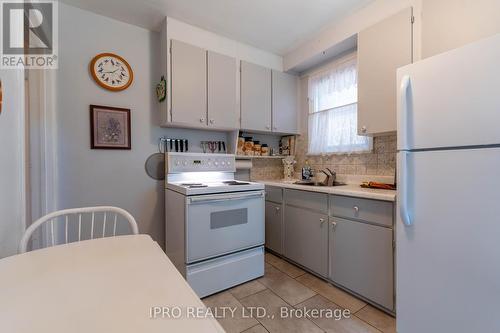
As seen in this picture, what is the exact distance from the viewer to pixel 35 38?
1730 mm

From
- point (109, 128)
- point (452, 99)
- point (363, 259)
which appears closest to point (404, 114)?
point (452, 99)

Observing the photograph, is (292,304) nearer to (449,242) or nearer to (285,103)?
(449,242)

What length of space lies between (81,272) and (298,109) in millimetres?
2797

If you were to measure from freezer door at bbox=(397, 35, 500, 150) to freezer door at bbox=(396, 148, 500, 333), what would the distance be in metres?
0.08

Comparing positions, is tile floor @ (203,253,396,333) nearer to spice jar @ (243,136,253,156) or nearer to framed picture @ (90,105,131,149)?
spice jar @ (243,136,253,156)

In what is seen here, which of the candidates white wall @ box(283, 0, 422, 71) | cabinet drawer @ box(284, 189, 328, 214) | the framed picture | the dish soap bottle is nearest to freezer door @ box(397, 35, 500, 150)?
white wall @ box(283, 0, 422, 71)

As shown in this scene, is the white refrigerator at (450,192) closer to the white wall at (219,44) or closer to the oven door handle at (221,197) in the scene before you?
the oven door handle at (221,197)

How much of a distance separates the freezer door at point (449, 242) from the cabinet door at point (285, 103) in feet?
5.65

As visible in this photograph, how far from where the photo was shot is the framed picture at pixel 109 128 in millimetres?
1989

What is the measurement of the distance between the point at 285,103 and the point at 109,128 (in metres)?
1.97

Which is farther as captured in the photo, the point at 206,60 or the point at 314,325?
the point at 206,60

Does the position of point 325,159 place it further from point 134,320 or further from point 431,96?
point 134,320

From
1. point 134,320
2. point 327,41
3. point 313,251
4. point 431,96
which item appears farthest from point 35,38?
point 313,251

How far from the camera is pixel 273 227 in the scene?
250 cm
